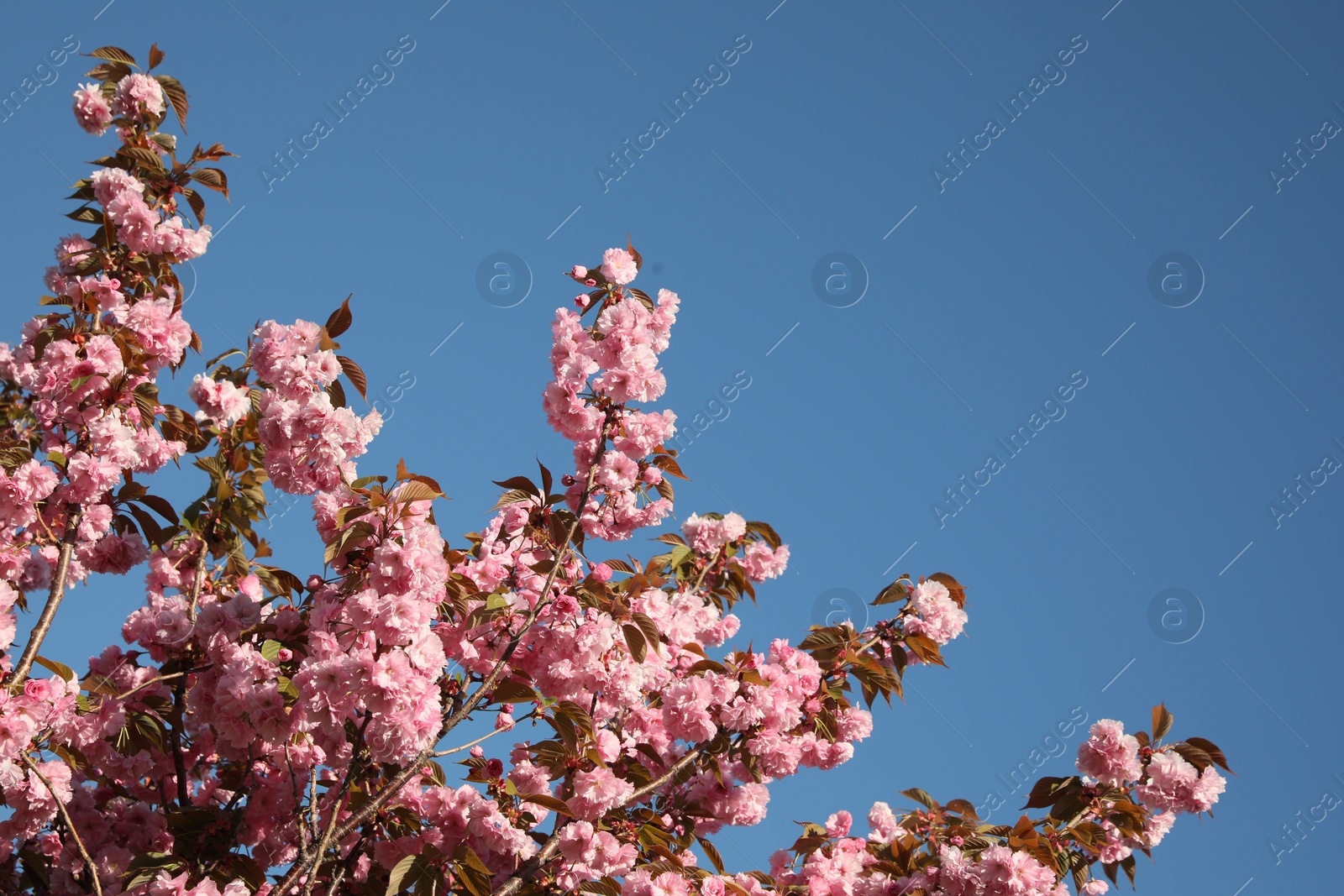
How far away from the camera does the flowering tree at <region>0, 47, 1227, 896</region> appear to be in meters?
3.06

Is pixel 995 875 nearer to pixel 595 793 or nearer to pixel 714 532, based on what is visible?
pixel 595 793

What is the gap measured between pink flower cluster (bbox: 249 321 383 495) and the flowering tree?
0.04 ft

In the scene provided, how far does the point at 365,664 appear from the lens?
2816 mm

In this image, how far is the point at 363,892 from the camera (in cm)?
361

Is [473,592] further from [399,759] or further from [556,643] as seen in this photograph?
[399,759]

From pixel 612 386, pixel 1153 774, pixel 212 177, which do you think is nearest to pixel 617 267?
pixel 612 386

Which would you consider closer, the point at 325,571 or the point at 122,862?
the point at 325,571

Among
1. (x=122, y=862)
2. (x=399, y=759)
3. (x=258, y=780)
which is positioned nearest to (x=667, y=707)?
(x=399, y=759)

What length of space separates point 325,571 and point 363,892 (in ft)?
4.53

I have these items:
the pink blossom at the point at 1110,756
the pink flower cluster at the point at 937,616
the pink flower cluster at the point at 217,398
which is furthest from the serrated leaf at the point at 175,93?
the pink blossom at the point at 1110,756

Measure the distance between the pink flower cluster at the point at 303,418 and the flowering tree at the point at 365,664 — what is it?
0.04ft

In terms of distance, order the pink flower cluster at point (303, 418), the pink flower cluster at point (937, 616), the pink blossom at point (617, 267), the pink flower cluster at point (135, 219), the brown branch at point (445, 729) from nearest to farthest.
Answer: the brown branch at point (445, 729) → the pink flower cluster at point (303, 418) → the pink flower cluster at point (135, 219) → the pink blossom at point (617, 267) → the pink flower cluster at point (937, 616)

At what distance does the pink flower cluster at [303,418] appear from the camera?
3.06 meters

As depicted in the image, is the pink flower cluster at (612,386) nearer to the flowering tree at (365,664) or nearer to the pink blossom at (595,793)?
the flowering tree at (365,664)
